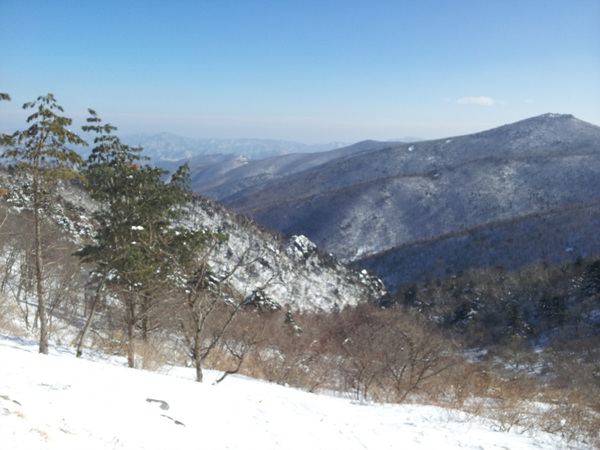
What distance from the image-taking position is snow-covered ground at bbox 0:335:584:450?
16.2ft

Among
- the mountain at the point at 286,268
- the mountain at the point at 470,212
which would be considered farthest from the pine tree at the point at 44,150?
the mountain at the point at 470,212

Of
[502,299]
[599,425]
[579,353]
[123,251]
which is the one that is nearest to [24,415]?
[123,251]

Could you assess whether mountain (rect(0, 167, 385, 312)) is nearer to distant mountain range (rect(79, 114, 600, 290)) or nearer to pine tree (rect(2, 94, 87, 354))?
distant mountain range (rect(79, 114, 600, 290))

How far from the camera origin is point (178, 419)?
6273 millimetres

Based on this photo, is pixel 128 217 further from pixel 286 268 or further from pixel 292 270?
pixel 292 270

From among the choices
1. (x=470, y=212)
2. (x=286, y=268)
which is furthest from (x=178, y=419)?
(x=470, y=212)

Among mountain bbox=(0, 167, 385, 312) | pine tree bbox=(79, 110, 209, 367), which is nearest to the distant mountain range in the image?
mountain bbox=(0, 167, 385, 312)

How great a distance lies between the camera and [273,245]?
62.2m

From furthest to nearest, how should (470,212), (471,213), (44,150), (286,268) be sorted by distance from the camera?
(470,212) → (471,213) → (286,268) → (44,150)

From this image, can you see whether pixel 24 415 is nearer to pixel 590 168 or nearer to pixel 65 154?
pixel 65 154

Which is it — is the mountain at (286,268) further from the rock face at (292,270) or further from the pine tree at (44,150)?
the pine tree at (44,150)

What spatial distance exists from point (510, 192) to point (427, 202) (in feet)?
84.1

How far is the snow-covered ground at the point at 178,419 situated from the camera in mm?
4949

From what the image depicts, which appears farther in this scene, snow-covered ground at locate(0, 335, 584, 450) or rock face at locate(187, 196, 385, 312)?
rock face at locate(187, 196, 385, 312)
